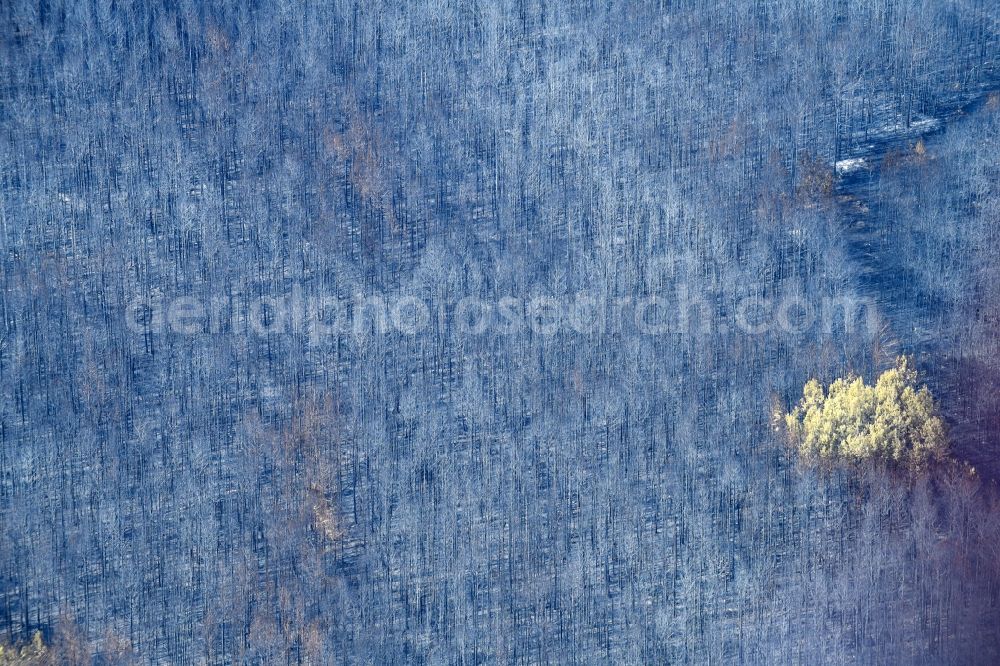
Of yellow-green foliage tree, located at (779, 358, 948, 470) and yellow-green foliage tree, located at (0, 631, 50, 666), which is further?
yellow-green foliage tree, located at (779, 358, 948, 470)

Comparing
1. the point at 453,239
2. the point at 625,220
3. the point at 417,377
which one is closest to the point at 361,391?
the point at 417,377

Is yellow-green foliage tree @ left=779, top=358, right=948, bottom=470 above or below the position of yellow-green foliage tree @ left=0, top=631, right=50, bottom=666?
above

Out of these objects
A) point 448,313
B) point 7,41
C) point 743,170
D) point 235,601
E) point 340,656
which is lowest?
point 340,656

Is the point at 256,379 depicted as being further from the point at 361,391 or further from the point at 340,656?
the point at 340,656

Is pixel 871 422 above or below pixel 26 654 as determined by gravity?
above

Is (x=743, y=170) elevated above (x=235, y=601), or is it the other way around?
(x=743, y=170)
